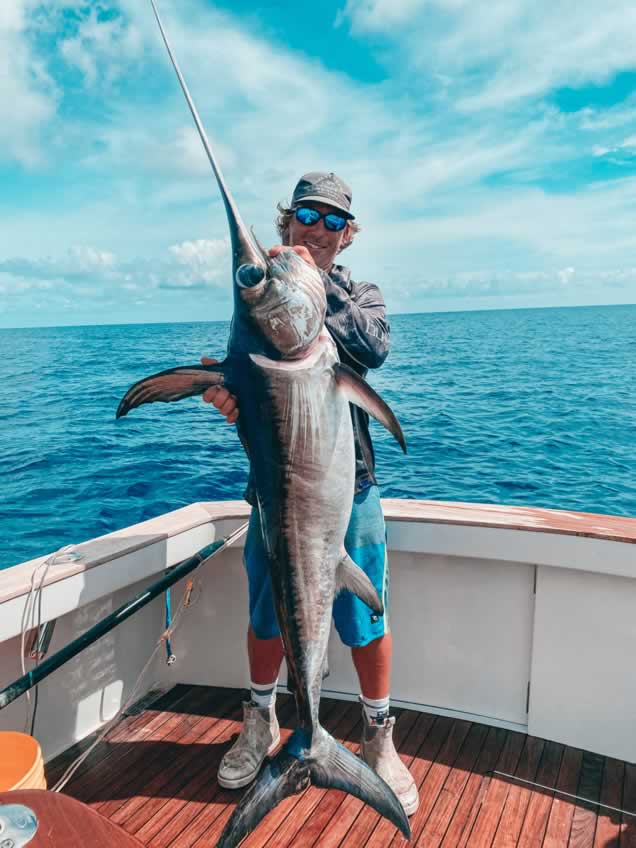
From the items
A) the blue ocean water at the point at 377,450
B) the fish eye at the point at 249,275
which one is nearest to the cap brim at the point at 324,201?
the fish eye at the point at 249,275

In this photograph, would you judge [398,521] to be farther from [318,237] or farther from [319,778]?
[318,237]

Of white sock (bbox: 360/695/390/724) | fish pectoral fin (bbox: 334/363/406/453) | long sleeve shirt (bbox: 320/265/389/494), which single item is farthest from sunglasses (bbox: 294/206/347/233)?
white sock (bbox: 360/695/390/724)

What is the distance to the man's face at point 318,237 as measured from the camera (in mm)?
2125

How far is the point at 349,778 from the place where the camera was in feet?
6.20

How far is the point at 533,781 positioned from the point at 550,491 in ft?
26.9

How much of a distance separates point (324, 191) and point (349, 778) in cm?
189

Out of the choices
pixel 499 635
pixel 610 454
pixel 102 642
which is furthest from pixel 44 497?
pixel 610 454

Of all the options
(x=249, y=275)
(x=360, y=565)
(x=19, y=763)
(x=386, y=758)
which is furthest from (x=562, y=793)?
(x=249, y=275)

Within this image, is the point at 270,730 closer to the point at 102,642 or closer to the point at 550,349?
the point at 102,642

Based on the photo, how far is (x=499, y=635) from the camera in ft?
9.18

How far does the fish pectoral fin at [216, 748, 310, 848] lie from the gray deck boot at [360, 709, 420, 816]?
601 millimetres

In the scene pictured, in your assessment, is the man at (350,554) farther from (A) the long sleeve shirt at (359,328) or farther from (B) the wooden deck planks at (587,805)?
(B) the wooden deck planks at (587,805)

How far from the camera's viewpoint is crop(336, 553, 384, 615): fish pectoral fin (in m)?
1.89

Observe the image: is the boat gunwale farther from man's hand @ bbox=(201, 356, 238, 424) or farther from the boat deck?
man's hand @ bbox=(201, 356, 238, 424)
